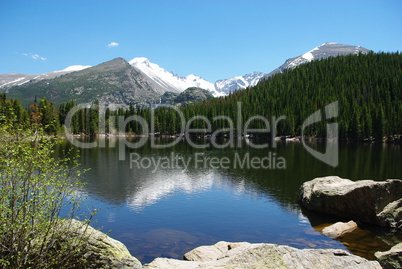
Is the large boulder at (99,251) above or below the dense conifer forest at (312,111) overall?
below

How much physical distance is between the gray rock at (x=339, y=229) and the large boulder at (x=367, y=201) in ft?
6.03

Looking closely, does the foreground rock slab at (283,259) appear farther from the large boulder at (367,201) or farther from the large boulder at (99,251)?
the large boulder at (367,201)

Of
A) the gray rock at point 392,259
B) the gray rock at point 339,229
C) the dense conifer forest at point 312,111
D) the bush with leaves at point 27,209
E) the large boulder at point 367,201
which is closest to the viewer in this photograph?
the bush with leaves at point 27,209

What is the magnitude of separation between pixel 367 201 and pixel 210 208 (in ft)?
48.7

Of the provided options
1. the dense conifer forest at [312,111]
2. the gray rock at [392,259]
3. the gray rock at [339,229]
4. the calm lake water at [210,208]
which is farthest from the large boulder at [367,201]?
the dense conifer forest at [312,111]

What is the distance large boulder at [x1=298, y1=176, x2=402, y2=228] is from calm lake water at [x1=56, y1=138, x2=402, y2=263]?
1.00 meters

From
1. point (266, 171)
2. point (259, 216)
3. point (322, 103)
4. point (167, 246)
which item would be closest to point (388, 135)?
point (322, 103)

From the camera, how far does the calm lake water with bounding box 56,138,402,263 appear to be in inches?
891

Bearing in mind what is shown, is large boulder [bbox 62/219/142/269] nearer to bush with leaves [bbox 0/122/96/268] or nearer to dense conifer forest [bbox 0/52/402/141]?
bush with leaves [bbox 0/122/96/268]

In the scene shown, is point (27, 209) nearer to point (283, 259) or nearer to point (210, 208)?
point (283, 259)

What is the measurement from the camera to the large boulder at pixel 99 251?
12672mm

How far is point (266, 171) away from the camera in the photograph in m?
52.2

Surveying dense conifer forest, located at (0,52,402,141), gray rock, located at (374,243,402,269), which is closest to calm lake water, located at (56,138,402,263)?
gray rock, located at (374,243,402,269)

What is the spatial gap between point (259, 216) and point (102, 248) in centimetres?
1906
